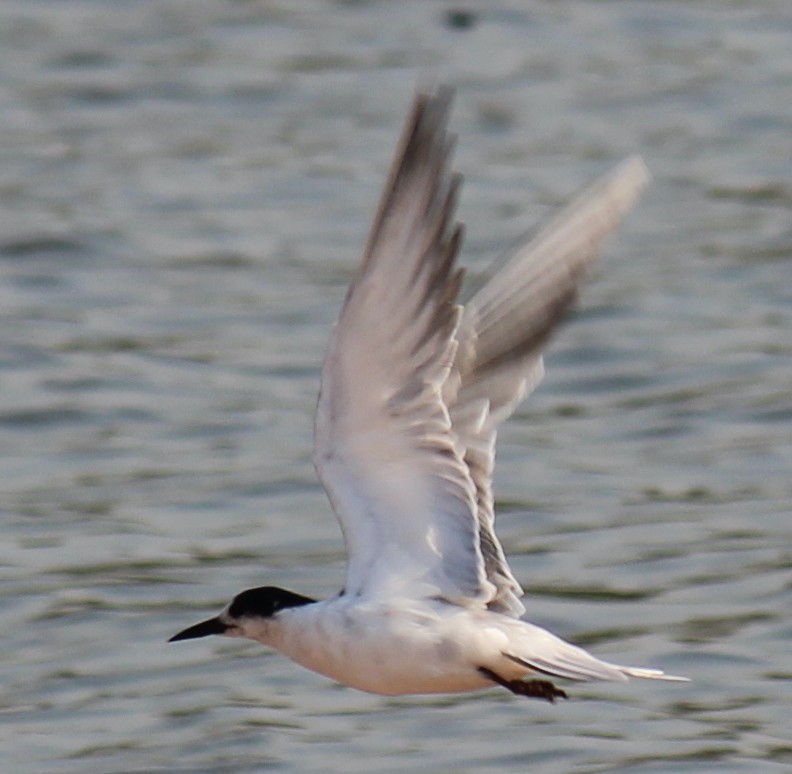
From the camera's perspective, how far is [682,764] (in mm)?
9172

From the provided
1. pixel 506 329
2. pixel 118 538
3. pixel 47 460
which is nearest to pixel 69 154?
pixel 47 460

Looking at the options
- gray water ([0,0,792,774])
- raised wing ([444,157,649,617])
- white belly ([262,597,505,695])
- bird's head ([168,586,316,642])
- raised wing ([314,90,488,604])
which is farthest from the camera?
gray water ([0,0,792,774])

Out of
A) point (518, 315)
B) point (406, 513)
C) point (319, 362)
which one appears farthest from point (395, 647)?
point (319, 362)

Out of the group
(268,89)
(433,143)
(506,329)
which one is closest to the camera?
(433,143)

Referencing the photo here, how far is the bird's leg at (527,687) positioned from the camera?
7.27m

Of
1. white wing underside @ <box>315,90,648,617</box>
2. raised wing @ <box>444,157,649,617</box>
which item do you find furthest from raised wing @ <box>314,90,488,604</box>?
raised wing @ <box>444,157,649,617</box>

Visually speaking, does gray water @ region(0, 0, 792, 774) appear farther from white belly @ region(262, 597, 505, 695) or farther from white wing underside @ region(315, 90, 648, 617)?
white belly @ region(262, 597, 505, 695)

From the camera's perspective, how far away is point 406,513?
7.41 m

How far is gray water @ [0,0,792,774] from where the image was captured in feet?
31.5

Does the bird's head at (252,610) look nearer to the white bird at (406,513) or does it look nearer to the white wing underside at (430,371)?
the white bird at (406,513)

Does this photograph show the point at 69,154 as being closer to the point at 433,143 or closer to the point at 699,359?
the point at 699,359

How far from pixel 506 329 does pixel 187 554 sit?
310 cm

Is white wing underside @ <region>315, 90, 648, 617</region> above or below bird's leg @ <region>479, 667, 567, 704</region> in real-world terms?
above

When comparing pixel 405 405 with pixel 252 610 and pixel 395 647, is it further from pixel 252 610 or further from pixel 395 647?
pixel 252 610
